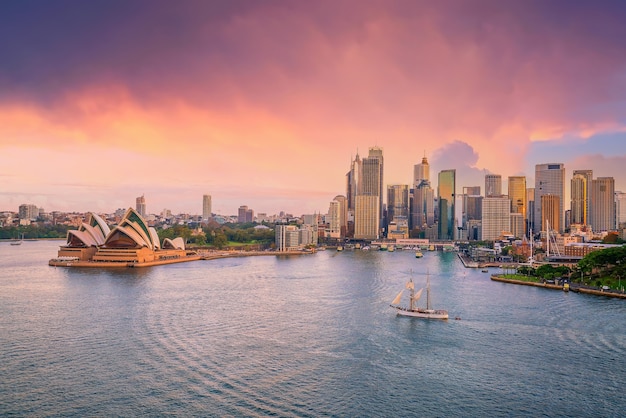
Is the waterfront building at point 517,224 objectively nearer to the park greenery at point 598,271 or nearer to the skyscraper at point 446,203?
the skyscraper at point 446,203

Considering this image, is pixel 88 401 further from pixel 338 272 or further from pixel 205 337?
pixel 338 272

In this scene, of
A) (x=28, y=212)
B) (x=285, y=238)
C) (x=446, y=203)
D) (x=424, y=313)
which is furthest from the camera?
(x=28, y=212)

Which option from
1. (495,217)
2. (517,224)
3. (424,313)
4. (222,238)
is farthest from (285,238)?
(517,224)

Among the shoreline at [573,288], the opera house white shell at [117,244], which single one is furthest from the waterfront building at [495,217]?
the opera house white shell at [117,244]

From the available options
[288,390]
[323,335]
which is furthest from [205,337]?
[288,390]

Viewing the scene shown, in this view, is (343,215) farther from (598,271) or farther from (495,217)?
(598,271)

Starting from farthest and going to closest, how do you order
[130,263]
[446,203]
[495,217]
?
[446,203]
[495,217]
[130,263]
